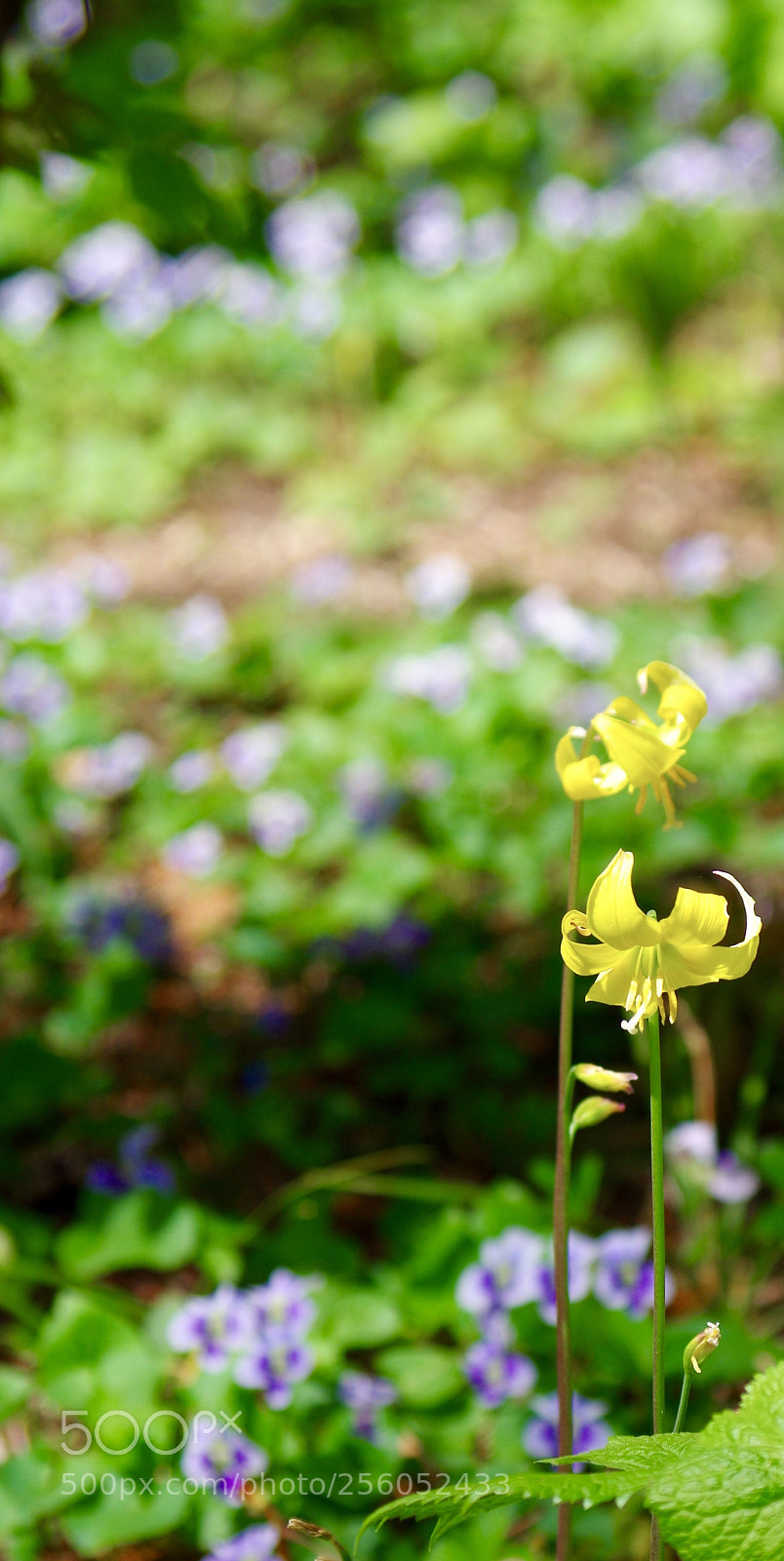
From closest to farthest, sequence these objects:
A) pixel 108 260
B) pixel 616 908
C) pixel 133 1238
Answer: pixel 616 908
pixel 133 1238
pixel 108 260

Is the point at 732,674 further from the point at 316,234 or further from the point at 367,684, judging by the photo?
the point at 316,234

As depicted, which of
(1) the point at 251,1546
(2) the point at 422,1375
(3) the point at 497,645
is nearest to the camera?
(1) the point at 251,1546


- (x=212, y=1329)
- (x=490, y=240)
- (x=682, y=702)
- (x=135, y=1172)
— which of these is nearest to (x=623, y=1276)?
(x=212, y=1329)

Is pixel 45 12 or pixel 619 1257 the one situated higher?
pixel 45 12

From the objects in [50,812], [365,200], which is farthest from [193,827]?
[365,200]

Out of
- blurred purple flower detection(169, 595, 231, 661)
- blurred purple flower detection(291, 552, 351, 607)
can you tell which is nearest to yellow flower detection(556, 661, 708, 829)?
blurred purple flower detection(169, 595, 231, 661)

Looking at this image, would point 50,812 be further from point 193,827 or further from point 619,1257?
point 619,1257
